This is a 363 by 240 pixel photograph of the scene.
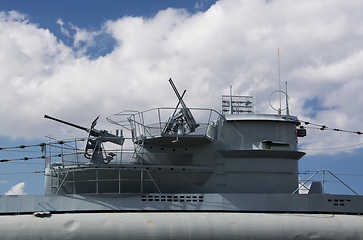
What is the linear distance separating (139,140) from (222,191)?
4.56 metres

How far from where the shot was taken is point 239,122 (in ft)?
60.7

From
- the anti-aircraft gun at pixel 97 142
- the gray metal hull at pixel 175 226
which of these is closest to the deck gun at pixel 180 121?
the anti-aircraft gun at pixel 97 142

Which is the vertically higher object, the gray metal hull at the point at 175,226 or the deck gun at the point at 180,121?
the deck gun at the point at 180,121

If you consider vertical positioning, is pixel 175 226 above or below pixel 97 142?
below

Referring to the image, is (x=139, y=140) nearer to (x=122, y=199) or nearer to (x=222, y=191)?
(x=122, y=199)

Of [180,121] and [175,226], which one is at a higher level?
[180,121]

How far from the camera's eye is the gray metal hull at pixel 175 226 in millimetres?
15242

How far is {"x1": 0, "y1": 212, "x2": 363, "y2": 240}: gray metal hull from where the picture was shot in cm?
1524

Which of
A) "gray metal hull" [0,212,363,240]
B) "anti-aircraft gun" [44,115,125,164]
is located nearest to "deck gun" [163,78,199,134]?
"anti-aircraft gun" [44,115,125,164]

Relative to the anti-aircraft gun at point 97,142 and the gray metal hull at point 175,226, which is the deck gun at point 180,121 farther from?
the gray metal hull at point 175,226

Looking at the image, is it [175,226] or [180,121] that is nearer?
[175,226]

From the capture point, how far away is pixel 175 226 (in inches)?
612

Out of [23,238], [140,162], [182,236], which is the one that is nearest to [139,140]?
[140,162]

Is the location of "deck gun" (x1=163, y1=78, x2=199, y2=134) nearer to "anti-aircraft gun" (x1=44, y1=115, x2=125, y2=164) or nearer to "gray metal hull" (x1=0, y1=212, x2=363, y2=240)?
"anti-aircraft gun" (x1=44, y1=115, x2=125, y2=164)
